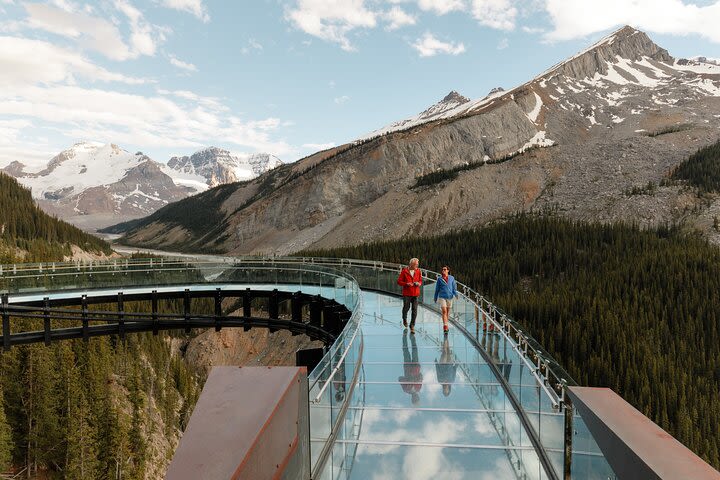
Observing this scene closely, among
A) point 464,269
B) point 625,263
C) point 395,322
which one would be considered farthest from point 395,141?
point 395,322

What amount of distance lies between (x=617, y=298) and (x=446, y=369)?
145 ft

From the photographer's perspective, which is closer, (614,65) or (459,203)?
(459,203)

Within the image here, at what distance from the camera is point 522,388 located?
7.97 meters

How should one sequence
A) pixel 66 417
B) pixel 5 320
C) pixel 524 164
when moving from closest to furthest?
pixel 5 320 < pixel 66 417 < pixel 524 164

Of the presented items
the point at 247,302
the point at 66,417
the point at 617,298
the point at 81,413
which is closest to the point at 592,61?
the point at 617,298

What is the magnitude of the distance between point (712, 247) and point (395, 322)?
60293 millimetres

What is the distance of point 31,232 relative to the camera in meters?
91.0

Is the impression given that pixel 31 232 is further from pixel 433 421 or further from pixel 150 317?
pixel 433 421

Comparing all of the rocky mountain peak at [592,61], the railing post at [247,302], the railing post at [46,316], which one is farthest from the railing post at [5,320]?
the rocky mountain peak at [592,61]

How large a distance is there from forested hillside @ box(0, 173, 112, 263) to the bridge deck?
75.1 meters

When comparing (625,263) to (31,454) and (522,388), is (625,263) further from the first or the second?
(31,454)

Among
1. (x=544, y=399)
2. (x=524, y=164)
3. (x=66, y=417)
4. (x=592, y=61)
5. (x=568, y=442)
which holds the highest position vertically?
(x=592, y=61)

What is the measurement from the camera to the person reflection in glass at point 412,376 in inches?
355

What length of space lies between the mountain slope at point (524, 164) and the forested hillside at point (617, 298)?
14.1 metres
